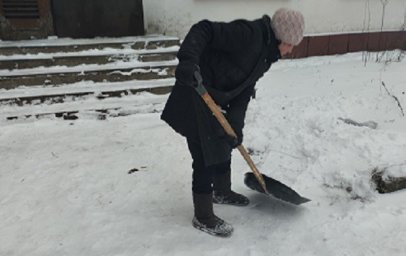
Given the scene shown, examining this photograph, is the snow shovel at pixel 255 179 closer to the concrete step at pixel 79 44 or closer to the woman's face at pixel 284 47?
the woman's face at pixel 284 47

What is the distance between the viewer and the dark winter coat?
90.4 inches

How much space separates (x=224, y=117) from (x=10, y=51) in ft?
11.9

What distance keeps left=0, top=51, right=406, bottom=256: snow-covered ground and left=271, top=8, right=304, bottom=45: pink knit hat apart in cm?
119

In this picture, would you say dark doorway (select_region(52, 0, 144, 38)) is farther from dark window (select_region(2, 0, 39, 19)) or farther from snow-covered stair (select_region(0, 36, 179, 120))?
snow-covered stair (select_region(0, 36, 179, 120))

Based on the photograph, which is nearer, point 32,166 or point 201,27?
point 201,27

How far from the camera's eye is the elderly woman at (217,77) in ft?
7.34

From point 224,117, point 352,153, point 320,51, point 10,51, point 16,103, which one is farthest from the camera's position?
point 320,51

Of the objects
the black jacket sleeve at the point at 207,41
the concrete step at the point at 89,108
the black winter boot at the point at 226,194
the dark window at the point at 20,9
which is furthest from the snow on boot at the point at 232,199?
the dark window at the point at 20,9

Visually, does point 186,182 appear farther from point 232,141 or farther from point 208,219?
point 232,141

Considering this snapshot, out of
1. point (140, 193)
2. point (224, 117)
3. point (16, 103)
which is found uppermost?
point (224, 117)

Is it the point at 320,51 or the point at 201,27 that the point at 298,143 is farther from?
the point at 320,51

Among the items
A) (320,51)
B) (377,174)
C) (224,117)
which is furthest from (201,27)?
(320,51)

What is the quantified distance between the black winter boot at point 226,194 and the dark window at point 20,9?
4.16 m

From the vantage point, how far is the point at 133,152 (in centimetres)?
381
